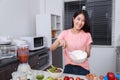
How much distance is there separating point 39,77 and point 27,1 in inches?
99.0

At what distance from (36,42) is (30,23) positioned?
695mm

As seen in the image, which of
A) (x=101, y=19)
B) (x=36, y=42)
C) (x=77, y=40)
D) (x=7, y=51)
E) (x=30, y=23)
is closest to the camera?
(x=77, y=40)

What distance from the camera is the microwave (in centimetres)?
312

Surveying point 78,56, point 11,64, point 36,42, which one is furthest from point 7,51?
point 78,56

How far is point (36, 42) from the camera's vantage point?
3.30 metres

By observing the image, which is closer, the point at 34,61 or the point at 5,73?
the point at 5,73

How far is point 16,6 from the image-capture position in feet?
10.8

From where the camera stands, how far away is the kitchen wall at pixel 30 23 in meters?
3.00

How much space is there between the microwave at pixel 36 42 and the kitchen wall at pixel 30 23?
0.33 metres

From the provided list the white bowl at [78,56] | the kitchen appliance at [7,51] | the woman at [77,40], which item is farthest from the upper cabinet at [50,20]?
the white bowl at [78,56]

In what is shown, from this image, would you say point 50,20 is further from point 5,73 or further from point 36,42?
point 5,73

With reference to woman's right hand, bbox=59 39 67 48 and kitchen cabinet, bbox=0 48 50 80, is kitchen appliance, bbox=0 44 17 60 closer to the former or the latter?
kitchen cabinet, bbox=0 48 50 80

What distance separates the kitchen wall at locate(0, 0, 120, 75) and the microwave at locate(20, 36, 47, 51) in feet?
1.09

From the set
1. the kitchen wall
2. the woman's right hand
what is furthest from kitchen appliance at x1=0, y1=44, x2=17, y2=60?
the woman's right hand
